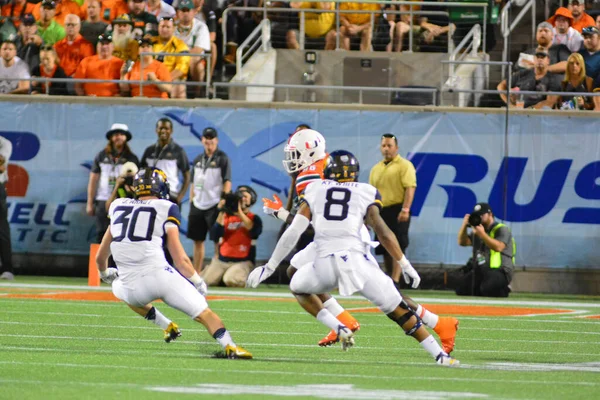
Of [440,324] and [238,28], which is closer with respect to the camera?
[440,324]

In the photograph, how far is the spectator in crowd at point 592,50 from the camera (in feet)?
52.1

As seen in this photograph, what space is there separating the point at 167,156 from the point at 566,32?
5833 mm

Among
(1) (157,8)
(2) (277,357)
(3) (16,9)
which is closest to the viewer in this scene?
(2) (277,357)

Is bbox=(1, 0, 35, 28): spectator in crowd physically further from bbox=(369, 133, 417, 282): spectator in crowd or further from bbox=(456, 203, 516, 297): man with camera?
bbox=(456, 203, 516, 297): man with camera

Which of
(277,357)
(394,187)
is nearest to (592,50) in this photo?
(394,187)

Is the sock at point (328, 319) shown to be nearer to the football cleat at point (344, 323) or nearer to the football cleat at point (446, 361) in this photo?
the football cleat at point (344, 323)

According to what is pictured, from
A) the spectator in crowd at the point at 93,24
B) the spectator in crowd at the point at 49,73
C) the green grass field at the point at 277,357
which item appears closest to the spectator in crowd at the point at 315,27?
the spectator in crowd at the point at 93,24

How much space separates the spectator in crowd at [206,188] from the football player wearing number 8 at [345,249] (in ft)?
23.5

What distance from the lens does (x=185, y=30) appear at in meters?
16.9

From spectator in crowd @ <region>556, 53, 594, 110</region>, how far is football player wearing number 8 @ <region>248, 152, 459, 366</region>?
320 inches

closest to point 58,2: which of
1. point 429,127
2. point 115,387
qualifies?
point 429,127

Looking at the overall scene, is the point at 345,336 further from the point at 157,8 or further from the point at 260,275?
the point at 157,8

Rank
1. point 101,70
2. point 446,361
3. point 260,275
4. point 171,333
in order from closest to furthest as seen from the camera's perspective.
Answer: point 446,361, point 260,275, point 171,333, point 101,70

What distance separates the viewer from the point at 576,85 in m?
15.8
